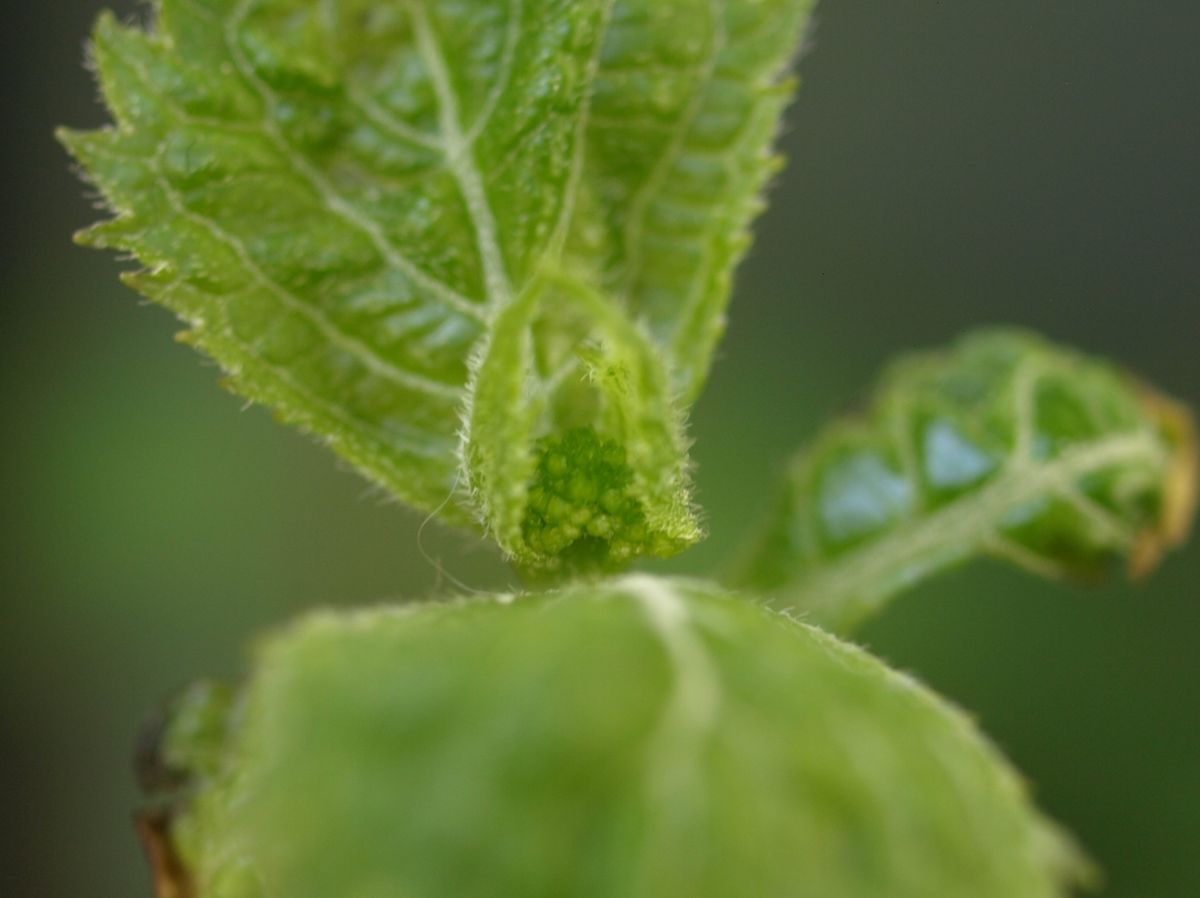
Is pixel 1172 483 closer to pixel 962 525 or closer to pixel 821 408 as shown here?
pixel 962 525

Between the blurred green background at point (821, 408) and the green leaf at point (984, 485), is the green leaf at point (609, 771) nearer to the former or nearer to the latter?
the green leaf at point (984, 485)

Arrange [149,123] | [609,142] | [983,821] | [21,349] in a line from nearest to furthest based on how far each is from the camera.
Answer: [983,821], [149,123], [609,142], [21,349]

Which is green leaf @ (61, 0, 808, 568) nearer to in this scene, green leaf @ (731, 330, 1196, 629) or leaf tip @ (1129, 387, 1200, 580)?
green leaf @ (731, 330, 1196, 629)

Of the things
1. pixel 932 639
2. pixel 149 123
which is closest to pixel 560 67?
pixel 149 123

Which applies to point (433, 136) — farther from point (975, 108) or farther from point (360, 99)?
point (975, 108)

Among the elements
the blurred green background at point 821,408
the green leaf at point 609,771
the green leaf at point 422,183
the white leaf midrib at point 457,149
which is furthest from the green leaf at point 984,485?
the blurred green background at point 821,408

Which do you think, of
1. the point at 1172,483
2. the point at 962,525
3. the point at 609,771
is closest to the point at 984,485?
the point at 962,525

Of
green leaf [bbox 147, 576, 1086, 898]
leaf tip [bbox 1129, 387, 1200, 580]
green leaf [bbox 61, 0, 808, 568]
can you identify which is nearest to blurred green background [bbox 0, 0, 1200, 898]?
leaf tip [bbox 1129, 387, 1200, 580]
